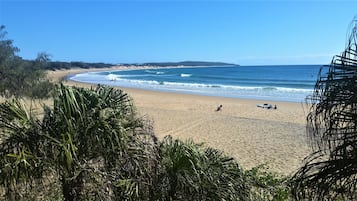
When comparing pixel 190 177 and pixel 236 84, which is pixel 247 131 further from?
pixel 236 84

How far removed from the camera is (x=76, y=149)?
330 centimetres

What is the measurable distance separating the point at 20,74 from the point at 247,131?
10.1m

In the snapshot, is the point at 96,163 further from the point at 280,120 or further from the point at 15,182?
the point at 280,120

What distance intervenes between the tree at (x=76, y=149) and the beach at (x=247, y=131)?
6.08 m

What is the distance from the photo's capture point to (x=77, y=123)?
343cm

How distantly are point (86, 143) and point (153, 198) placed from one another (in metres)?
0.98

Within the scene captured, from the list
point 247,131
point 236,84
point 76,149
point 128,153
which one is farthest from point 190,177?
point 236,84

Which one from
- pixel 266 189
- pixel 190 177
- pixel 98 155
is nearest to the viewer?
pixel 98 155

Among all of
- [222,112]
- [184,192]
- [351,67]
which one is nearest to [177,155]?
[184,192]

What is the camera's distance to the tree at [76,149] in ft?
10.8

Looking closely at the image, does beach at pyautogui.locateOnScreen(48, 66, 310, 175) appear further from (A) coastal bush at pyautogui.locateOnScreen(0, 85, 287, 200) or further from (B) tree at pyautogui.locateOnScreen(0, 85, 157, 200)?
(B) tree at pyautogui.locateOnScreen(0, 85, 157, 200)

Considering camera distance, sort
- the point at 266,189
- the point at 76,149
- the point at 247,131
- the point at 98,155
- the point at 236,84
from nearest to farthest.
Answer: the point at 76,149
the point at 98,155
the point at 266,189
the point at 247,131
the point at 236,84

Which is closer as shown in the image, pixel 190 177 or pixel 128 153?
pixel 128 153

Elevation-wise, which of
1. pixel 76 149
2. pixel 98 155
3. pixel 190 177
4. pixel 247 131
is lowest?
pixel 247 131
